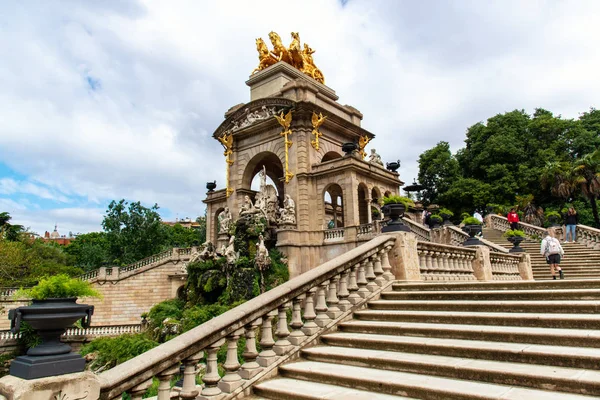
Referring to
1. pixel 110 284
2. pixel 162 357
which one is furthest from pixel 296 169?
pixel 162 357

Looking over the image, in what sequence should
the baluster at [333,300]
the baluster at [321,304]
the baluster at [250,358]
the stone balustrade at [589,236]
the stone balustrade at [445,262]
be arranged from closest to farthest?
the baluster at [250,358] → the baluster at [321,304] → the baluster at [333,300] → the stone balustrade at [445,262] → the stone balustrade at [589,236]

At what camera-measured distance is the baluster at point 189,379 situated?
4332 mm

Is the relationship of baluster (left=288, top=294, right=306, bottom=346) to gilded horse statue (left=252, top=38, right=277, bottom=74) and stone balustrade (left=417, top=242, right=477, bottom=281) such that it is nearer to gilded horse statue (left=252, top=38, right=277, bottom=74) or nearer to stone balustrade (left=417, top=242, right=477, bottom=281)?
stone balustrade (left=417, top=242, right=477, bottom=281)

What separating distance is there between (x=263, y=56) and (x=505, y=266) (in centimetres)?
2364

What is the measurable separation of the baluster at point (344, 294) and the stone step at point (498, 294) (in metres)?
0.82

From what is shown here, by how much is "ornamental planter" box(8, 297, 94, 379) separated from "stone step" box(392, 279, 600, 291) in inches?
213

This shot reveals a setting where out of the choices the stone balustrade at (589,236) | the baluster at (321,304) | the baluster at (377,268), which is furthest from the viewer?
the stone balustrade at (589,236)

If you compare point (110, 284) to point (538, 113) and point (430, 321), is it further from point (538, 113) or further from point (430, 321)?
point (538, 113)

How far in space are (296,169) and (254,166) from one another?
5.32 metres

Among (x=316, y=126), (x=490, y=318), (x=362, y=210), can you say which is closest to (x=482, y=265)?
(x=490, y=318)

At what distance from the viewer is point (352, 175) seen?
2233 cm

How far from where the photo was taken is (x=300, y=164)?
80.6ft

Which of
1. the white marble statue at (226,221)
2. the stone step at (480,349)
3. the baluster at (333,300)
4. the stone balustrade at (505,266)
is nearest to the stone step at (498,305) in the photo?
the baluster at (333,300)

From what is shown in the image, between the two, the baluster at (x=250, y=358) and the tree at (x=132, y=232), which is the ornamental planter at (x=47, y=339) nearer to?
the baluster at (x=250, y=358)
